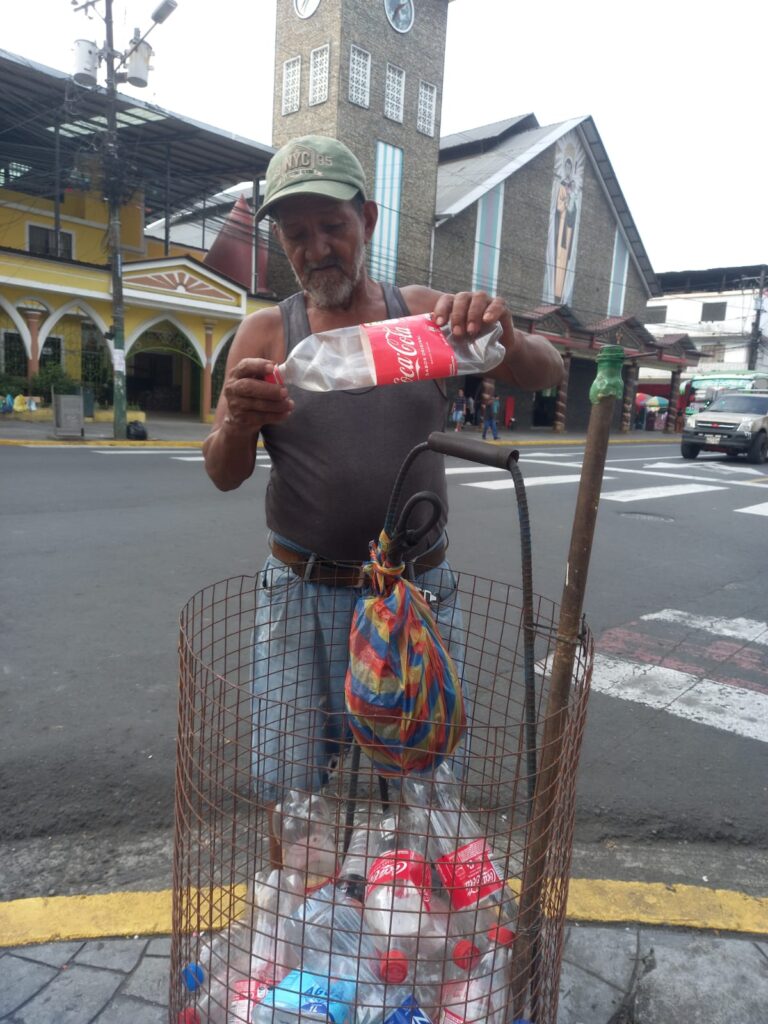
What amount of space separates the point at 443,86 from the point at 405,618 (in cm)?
3008

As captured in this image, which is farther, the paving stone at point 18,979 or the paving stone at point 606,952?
the paving stone at point 606,952

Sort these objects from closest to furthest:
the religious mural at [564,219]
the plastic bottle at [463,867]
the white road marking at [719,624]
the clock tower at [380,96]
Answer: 1. the plastic bottle at [463,867]
2. the white road marking at [719,624]
3. the clock tower at [380,96]
4. the religious mural at [564,219]

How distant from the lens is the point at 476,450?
1341 mm

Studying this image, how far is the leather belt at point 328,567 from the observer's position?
192 cm

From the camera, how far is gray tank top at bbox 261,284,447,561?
1847 mm

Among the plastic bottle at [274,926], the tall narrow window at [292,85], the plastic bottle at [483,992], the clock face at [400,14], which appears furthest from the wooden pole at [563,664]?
the clock face at [400,14]

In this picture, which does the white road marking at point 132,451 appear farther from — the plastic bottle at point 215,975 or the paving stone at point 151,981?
the plastic bottle at point 215,975

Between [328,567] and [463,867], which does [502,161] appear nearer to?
[328,567]

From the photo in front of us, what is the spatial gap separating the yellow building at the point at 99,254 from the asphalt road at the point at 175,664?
10.7 metres

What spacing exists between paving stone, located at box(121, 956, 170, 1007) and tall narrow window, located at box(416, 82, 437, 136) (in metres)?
28.6

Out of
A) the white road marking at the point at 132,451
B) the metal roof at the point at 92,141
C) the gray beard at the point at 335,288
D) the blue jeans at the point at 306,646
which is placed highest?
the metal roof at the point at 92,141

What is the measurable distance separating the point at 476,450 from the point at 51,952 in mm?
1656

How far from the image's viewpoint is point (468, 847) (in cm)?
155

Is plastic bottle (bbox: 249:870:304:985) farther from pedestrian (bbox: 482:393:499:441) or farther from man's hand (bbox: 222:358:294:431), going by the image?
pedestrian (bbox: 482:393:499:441)
